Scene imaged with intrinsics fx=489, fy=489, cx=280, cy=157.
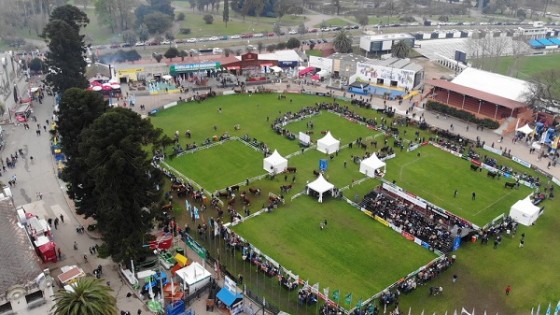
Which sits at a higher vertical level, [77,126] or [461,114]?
[77,126]

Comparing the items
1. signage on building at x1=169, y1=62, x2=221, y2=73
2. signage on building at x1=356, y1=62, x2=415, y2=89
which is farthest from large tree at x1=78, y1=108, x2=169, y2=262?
signage on building at x1=356, y1=62, x2=415, y2=89

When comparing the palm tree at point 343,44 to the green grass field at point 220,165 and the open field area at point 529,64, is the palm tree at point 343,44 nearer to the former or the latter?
the open field area at point 529,64

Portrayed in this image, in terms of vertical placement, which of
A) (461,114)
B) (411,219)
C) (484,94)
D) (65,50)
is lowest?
(411,219)

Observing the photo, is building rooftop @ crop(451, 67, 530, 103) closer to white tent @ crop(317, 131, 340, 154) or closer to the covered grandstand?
the covered grandstand

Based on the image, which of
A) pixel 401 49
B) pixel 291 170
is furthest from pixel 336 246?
pixel 401 49

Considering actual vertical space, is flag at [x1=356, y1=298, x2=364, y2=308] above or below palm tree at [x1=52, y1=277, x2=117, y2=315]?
below

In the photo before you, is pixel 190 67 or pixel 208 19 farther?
pixel 208 19

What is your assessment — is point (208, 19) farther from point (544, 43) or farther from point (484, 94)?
point (544, 43)
